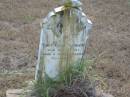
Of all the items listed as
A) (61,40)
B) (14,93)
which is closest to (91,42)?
(14,93)

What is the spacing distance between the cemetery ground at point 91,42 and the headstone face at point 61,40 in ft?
0.88

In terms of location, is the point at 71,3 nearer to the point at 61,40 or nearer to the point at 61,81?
the point at 61,40

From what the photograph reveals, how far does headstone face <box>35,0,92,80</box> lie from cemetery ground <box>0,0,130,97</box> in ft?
0.88

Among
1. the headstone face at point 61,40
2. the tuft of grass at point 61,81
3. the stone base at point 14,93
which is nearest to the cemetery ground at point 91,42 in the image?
the tuft of grass at point 61,81

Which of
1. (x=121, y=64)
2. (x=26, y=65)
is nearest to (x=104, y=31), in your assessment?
(x=121, y=64)

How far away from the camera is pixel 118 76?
17.1 feet

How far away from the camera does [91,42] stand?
21.0 feet

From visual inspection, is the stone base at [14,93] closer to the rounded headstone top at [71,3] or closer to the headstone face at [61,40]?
the headstone face at [61,40]

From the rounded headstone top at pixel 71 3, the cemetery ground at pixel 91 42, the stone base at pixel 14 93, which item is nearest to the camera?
the rounded headstone top at pixel 71 3

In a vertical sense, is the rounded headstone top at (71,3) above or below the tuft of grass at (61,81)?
above

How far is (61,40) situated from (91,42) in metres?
2.92

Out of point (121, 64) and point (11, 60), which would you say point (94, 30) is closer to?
point (121, 64)

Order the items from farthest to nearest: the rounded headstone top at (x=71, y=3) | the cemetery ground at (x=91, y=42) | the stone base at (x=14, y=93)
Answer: the cemetery ground at (x=91, y=42)
the stone base at (x=14, y=93)
the rounded headstone top at (x=71, y=3)

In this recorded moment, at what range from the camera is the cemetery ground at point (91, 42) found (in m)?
4.86
